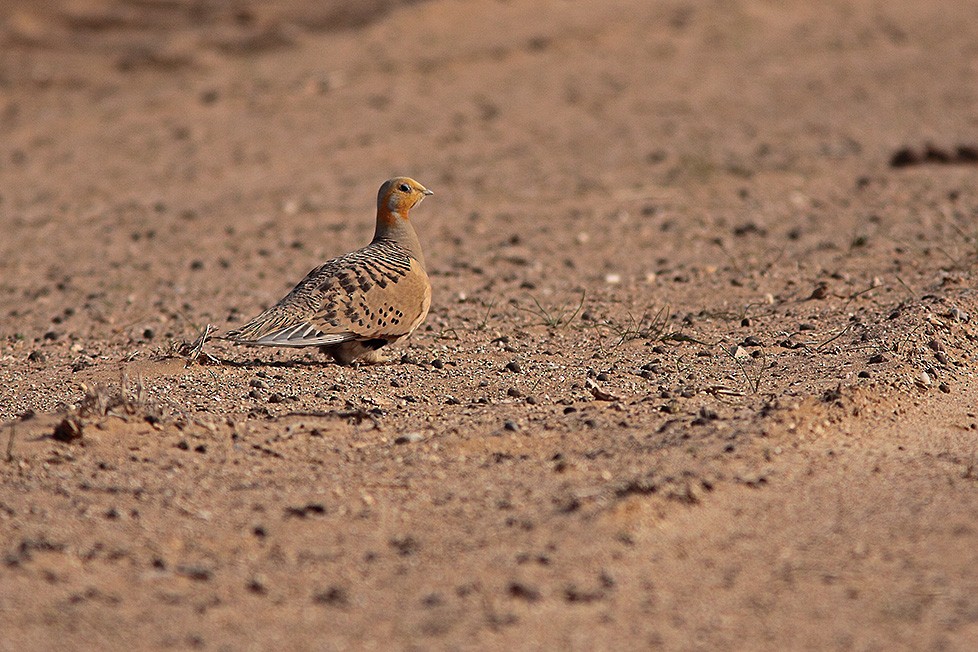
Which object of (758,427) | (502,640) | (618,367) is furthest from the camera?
(618,367)

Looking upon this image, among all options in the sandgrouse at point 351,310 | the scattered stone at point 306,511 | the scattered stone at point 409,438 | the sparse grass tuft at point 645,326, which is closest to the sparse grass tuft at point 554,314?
the sparse grass tuft at point 645,326

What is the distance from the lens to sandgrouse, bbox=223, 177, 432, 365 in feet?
20.2

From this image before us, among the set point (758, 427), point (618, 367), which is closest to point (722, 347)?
point (618, 367)

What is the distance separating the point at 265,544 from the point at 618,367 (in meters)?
2.56

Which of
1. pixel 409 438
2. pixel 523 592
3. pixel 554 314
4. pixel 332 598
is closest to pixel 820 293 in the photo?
pixel 554 314

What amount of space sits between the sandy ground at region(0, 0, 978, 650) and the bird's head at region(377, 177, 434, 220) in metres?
0.70

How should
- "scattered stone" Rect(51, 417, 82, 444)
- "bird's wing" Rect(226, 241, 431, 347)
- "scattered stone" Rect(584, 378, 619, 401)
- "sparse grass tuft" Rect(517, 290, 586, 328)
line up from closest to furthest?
"scattered stone" Rect(51, 417, 82, 444) < "scattered stone" Rect(584, 378, 619, 401) < "bird's wing" Rect(226, 241, 431, 347) < "sparse grass tuft" Rect(517, 290, 586, 328)

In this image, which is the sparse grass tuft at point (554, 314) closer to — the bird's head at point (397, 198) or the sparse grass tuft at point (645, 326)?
the sparse grass tuft at point (645, 326)

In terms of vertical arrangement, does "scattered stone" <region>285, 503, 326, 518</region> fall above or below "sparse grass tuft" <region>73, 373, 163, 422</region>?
below

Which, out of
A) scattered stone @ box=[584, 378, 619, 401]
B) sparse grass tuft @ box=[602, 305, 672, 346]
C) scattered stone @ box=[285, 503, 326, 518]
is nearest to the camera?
scattered stone @ box=[285, 503, 326, 518]

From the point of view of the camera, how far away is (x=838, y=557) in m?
3.86

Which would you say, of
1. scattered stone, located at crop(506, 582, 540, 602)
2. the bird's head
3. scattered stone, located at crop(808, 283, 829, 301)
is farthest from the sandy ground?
the bird's head

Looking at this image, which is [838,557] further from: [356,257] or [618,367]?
[356,257]

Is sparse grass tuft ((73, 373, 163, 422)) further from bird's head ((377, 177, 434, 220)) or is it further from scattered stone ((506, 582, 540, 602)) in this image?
bird's head ((377, 177, 434, 220))
